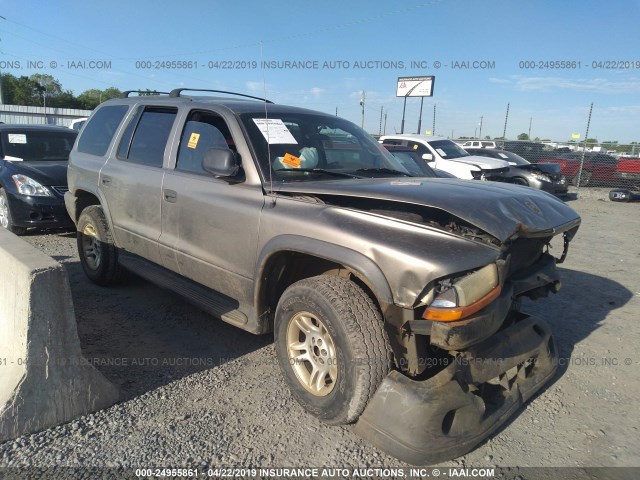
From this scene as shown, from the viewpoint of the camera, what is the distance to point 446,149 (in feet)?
44.0

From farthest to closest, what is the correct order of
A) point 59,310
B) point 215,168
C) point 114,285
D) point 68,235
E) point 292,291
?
point 68,235, point 114,285, point 215,168, point 292,291, point 59,310

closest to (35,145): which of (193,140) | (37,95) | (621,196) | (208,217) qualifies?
(193,140)

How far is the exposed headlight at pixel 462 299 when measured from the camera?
2293mm

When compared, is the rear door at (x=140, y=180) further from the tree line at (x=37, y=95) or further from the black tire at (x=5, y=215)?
the tree line at (x=37, y=95)

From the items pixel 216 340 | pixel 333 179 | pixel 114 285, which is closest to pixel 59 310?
pixel 216 340

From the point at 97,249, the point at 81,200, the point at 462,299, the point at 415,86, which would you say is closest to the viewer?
the point at 462,299

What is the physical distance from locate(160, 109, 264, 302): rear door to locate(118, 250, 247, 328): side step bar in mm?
78

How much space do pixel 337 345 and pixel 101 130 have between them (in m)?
3.95

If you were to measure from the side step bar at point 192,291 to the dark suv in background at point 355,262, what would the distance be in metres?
0.02

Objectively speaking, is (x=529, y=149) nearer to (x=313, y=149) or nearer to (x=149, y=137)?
(x=313, y=149)

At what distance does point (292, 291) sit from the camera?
2.87m

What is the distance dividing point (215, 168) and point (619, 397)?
325cm

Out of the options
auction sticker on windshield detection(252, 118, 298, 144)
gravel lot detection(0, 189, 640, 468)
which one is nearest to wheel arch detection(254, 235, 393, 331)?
gravel lot detection(0, 189, 640, 468)

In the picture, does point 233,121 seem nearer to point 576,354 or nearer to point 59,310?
point 59,310
